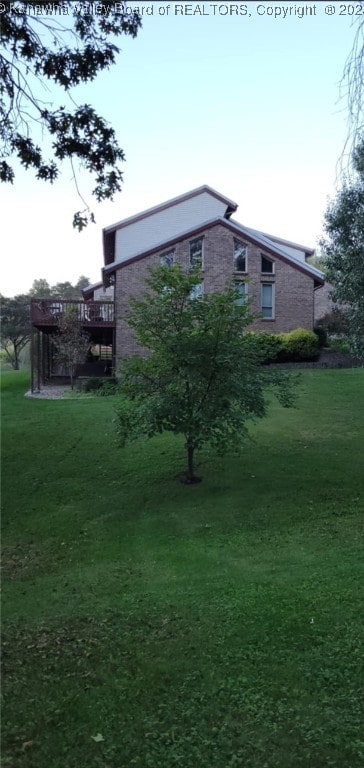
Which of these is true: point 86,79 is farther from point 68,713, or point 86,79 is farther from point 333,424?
point 333,424

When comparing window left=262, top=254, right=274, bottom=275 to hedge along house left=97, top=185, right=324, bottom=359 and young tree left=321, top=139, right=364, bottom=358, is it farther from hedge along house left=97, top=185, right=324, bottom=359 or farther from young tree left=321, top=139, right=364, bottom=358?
young tree left=321, top=139, right=364, bottom=358

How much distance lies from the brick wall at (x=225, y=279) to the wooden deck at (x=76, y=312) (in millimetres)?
629

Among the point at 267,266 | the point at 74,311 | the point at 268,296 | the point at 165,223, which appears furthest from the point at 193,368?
the point at 165,223

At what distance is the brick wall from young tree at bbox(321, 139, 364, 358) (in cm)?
1411

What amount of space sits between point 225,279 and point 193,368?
16034mm

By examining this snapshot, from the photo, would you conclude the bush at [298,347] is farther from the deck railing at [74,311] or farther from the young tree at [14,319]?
the young tree at [14,319]

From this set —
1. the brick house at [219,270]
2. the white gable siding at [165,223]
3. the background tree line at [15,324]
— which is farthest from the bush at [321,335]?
the background tree line at [15,324]

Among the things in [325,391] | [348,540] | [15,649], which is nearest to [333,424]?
[325,391]

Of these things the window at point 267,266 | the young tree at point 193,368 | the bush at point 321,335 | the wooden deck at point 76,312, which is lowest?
the young tree at point 193,368

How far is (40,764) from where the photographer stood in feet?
9.85

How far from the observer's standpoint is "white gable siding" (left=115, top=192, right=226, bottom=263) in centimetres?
2766

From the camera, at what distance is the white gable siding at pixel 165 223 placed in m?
27.7

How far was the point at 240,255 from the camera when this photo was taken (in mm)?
24484

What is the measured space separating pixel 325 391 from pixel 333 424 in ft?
13.8
